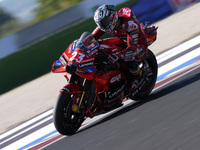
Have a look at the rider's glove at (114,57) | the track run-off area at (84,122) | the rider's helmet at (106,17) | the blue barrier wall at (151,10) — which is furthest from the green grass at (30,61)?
the rider's glove at (114,57)

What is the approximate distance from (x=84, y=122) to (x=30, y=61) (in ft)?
28.3

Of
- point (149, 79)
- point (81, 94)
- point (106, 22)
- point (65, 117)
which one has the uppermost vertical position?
point (106, 22)

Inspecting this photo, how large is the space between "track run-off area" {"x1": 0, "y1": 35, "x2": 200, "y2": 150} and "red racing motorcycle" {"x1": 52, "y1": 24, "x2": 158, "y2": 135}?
Answer: 0.31 meters

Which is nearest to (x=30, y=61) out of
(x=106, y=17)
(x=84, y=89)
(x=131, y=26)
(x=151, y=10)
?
(x=151, y=10)

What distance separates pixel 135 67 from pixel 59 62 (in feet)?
3.99

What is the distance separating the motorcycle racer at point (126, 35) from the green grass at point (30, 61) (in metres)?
8.52

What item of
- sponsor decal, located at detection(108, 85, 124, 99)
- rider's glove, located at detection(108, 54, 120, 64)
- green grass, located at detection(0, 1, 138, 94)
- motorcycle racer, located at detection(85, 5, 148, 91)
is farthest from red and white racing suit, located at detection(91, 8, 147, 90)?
green grass, located at detection(0, 1, 138, 94)

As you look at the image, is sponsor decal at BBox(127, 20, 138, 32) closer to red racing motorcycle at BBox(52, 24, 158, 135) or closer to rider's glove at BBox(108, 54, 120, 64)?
red racing motorcycle at BBox(52, 24, 158, 135)

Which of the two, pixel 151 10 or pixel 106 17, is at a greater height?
pixel 106 17

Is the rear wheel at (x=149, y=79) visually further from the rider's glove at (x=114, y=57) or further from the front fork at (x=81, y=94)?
the front fork at (x=81, y=94)

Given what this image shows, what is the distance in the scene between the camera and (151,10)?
56.6 feet

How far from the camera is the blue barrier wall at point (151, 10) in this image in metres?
17.0

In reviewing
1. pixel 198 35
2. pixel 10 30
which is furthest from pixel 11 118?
pixel 10 30

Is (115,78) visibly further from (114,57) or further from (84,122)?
(84,122)
